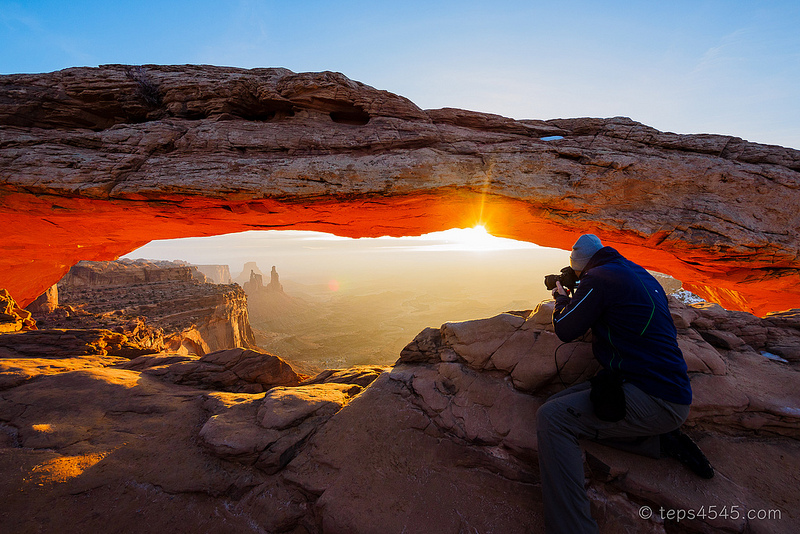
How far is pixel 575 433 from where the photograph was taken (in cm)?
328

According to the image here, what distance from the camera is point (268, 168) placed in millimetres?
8617

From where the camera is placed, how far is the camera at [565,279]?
4613mm

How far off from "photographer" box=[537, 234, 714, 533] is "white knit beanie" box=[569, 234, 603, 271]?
0.38 metres

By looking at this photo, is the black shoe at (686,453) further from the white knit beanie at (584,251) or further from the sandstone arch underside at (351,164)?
the sandstone arch underside at (351,164)

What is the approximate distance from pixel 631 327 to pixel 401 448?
364 centimetres

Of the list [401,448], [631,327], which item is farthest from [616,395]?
[401,448]

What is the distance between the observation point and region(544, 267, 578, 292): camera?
461 cm

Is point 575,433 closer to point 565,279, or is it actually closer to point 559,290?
point 559,290

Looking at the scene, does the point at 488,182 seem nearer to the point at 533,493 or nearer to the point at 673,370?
the point at 673,370

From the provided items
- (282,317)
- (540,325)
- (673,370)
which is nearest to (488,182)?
(540,325)

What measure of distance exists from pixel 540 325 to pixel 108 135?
13584 millimetres

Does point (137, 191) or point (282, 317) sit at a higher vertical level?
point (137, 191)

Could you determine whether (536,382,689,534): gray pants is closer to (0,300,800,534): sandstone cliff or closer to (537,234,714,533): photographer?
(537,234,714,533): photographer

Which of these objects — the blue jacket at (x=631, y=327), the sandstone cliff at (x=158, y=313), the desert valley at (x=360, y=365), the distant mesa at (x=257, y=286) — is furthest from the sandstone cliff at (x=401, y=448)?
the distant mesa at (x=257, y=286)
